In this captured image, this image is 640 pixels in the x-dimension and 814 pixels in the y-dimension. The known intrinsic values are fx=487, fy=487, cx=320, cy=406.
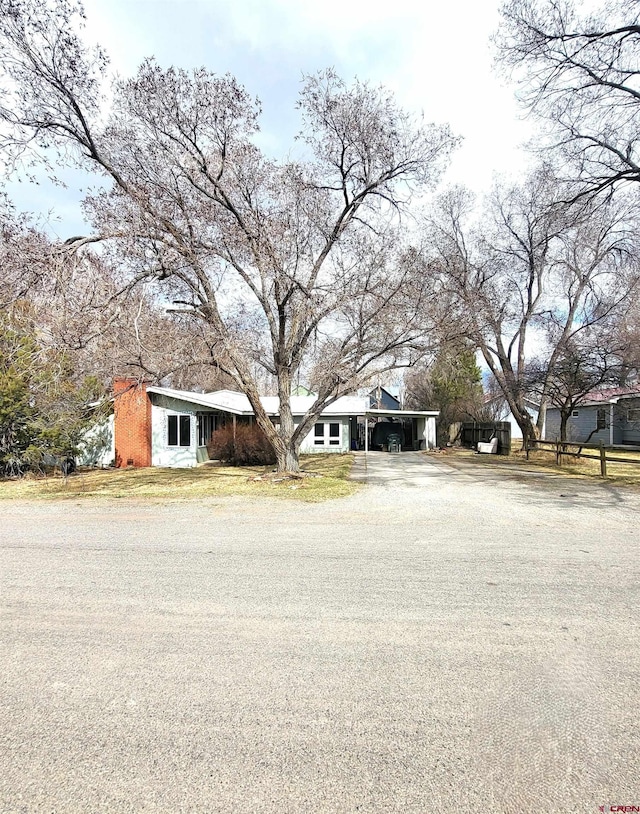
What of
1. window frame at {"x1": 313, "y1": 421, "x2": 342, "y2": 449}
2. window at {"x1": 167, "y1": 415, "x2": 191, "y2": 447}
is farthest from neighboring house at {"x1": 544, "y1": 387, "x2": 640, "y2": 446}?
window at {"x1": 167, "y1": 415, "x2": 191, "y2": 447}

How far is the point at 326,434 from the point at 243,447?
7276mm

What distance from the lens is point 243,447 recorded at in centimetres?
2162

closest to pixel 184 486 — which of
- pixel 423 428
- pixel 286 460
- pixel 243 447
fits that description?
pixel 286 460

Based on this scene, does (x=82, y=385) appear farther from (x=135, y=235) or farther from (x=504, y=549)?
(x=504, y=549)

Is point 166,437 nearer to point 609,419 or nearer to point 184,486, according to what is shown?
point 184,486

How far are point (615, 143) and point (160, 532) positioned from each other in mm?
15035

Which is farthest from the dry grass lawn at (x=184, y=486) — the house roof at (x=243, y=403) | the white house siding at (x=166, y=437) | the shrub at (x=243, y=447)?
the house roof at (x=243, y=403)

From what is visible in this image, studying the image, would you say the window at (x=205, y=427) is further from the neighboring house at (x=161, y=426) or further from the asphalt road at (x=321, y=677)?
the asphalt road at (x=321, y=677)

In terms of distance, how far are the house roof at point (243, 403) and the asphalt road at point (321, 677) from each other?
15223 mm

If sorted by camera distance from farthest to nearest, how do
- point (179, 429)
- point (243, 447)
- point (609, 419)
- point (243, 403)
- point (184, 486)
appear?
point (609, 419)
point (243, 403)
point (179, 429)
point (243, 447)
point (184, 486)

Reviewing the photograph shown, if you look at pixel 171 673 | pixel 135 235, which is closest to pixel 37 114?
pixel 135 235

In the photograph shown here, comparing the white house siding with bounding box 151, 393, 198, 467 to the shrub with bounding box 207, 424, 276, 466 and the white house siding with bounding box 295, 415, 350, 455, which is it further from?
the white house siding with bounding box 295, 415, 350, 455

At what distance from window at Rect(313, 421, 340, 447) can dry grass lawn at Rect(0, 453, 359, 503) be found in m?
9.66

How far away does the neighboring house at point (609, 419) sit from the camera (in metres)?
24.9
